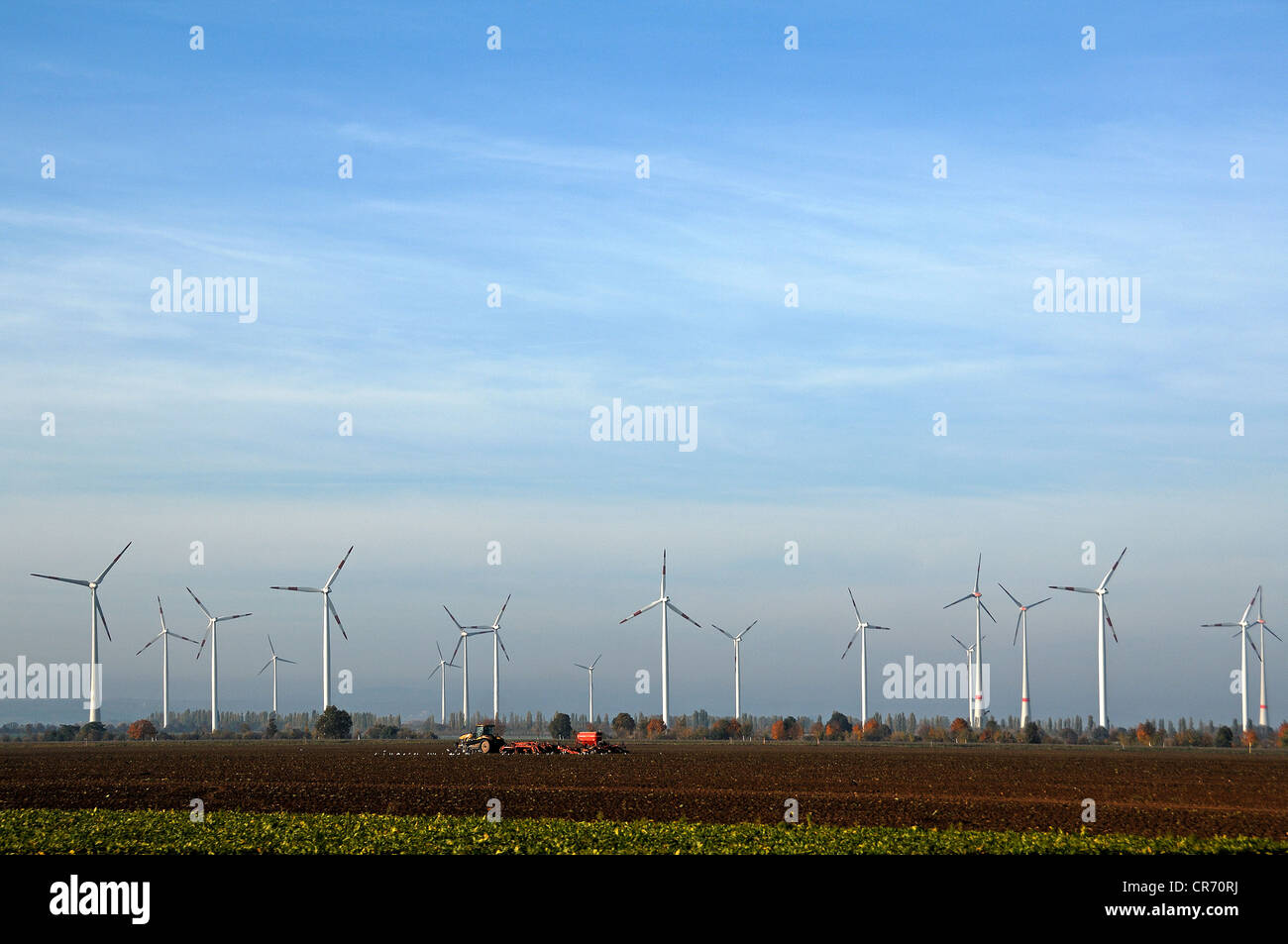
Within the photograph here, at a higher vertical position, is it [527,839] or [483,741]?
[527,839]

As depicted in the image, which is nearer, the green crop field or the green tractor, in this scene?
the green crop field

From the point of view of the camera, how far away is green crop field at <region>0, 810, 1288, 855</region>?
32781 mm

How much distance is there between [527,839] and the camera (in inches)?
1362

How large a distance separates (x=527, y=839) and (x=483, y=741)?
262 ft

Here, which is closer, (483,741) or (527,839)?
(527,839)

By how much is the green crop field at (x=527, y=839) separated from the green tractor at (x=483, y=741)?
71.1m

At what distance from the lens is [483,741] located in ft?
369

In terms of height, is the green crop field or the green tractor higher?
the green crop field

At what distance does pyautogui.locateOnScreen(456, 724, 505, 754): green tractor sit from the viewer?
112 m

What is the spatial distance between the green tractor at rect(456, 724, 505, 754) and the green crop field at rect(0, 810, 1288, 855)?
233 feet

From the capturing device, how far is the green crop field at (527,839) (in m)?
32.8
